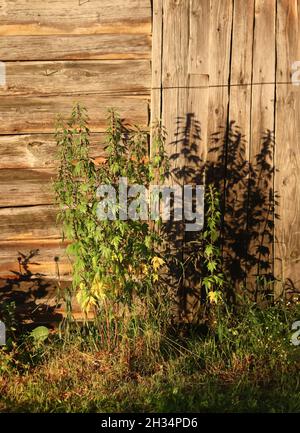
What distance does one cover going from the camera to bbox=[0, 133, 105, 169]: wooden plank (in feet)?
17.9

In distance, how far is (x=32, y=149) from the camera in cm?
545

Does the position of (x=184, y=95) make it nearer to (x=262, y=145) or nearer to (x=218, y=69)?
(x=218, y=69)

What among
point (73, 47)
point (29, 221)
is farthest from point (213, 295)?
point (73, 47)

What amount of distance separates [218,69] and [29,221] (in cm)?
192

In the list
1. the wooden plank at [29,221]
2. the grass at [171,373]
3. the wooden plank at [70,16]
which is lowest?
the grass at [171,373]

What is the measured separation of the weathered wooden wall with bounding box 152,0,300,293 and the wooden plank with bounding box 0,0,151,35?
0.69 ft

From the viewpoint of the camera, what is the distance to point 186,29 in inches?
212

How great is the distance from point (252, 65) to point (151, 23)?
33.7 inches

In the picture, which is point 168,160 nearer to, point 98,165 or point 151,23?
point 98,165

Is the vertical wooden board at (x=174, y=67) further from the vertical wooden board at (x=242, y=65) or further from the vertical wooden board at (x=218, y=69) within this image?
the vertical wooden board at (x=242, y=65)

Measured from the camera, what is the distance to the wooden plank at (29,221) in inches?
217

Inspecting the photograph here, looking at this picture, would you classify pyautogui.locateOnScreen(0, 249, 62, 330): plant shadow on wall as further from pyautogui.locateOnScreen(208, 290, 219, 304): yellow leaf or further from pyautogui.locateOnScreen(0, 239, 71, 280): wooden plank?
pyautogui.locateOnScreen(208, 290, 219, 304): yellow leaf

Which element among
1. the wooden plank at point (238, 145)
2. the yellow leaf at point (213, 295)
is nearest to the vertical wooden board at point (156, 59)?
the wooden plank at point (238, 145)
